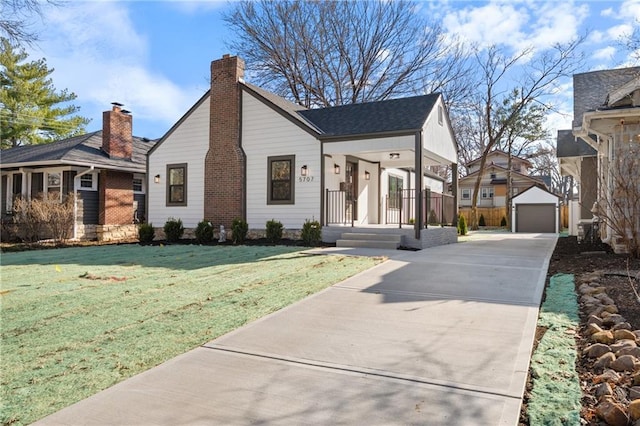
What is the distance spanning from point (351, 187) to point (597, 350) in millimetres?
10905

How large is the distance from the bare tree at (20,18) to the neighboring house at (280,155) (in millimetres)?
4723

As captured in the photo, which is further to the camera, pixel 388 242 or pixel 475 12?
pixel 475 12

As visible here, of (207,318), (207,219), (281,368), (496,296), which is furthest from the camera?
(207,219)

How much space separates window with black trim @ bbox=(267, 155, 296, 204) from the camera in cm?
1265

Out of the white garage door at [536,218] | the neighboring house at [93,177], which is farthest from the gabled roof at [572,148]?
the neighboring house at [93,177]

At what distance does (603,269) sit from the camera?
6828 millimetres

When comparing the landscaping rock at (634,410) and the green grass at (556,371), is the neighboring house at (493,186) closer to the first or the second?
the green grass at (556,371)

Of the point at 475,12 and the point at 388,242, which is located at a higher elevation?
the point at 475,12

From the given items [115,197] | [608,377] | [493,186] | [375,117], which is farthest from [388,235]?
[493,186]

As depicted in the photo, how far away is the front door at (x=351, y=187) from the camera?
44.7ft

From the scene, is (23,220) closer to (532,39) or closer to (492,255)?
(492,255)

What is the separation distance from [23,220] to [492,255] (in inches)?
585

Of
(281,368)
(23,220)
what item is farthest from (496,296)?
(23,220)

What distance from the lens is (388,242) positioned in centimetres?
1038
